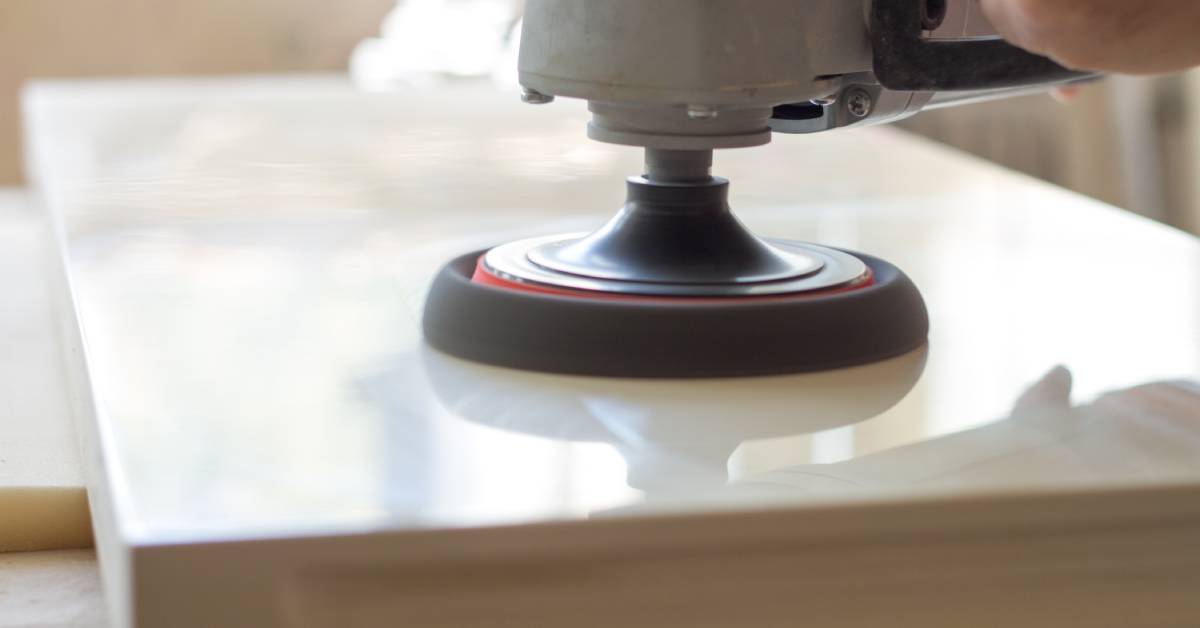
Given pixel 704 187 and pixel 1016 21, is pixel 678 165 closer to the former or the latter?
pixel 704 187

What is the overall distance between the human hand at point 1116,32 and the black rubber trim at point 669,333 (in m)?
0.15

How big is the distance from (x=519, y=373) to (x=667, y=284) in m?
0.08

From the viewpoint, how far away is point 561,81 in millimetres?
707

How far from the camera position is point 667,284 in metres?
0.72

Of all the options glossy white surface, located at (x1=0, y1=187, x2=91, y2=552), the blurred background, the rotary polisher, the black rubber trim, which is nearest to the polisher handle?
the rotary polisher

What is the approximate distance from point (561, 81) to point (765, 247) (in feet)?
0.46

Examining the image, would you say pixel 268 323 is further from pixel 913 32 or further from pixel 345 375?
pixel 913 32

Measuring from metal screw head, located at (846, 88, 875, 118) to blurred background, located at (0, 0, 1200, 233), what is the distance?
194 cm

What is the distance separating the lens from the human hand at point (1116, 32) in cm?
60

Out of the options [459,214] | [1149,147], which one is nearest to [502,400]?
[459,214]

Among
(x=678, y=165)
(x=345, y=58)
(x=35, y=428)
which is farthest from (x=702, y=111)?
(x=345, y=58)

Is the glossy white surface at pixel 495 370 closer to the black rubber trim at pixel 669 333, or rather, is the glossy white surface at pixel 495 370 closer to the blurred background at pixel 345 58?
the black rubber trim at pixel 669 333

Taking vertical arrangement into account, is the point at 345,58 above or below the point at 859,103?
below

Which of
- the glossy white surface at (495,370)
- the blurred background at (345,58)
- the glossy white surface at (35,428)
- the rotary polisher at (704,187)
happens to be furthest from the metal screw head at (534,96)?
the blurred background at (345,58)
